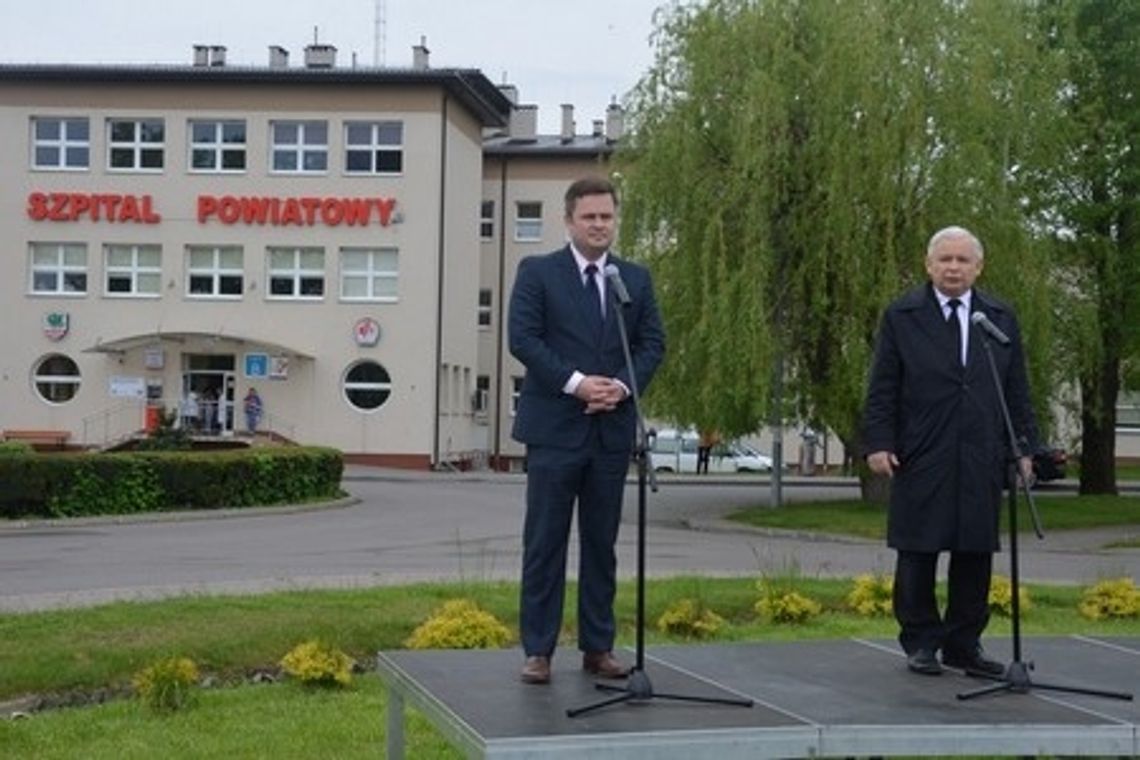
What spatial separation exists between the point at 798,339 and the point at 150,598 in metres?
17.5

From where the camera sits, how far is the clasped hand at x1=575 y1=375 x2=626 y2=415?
7.50m

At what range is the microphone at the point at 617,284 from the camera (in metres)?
7.64

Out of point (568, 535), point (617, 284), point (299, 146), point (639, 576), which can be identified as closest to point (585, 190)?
point (617, 284)

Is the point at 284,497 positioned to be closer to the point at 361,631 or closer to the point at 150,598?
the point at 150,598

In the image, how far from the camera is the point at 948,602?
857 cm

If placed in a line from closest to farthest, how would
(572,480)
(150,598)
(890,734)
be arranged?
(890,734), (572,480), (150,598)

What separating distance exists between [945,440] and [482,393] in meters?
55.8

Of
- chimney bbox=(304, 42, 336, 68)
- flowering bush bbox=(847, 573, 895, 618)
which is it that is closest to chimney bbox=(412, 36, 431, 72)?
chimney bbox=(304, 42, 336, 68)

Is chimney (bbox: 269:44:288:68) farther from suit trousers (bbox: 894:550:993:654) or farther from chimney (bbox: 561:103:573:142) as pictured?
suit trousers (bbox: 894:550:993:654)

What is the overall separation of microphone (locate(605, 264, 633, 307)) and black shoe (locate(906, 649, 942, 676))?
2071 millimetres

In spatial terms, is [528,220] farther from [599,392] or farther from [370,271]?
[599,392]

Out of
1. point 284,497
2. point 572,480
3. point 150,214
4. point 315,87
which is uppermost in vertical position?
point 315,87

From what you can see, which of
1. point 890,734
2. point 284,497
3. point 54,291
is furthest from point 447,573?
point 54,291

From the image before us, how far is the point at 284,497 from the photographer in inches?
1326
